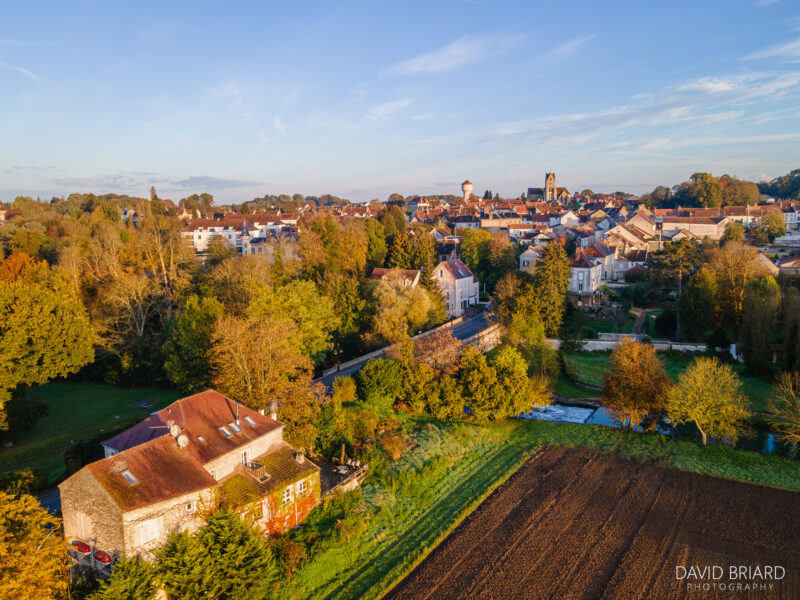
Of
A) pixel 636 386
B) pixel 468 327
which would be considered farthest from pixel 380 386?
pixel 468 327

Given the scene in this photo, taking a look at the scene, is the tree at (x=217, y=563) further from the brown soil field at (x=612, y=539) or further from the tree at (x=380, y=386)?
the tree at (x=380, y=386)

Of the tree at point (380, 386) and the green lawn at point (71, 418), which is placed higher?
the tree at point (380, 386)

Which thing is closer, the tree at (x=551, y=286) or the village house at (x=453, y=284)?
the tree at (x=551, y=286)

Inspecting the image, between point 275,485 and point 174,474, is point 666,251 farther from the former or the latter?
point 174,474

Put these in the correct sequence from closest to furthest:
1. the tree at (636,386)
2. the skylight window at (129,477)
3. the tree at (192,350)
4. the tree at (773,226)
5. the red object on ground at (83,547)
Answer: the red object on ground at (83,547)
the skylight window at (129,477)
the tree at (636,386)
the tree at (192,350)
the tree at (773,226)

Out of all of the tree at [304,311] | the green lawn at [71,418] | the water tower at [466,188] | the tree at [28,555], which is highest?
the water tower at [466,188]

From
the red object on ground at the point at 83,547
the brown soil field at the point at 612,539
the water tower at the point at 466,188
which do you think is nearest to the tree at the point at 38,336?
the red object on ground at the point at 83,547
